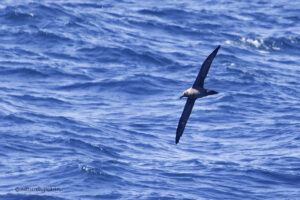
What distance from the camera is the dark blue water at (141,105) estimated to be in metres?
22.9

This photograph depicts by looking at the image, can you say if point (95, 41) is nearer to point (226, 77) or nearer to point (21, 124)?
point (226, 77)

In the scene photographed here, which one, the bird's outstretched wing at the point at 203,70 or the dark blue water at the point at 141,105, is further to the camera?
the dark blue water at the point at 141,105

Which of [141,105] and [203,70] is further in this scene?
[141,105]

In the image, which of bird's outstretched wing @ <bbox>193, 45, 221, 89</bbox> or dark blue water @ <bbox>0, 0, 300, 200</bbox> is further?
dark blue water @ <bbox>0, 0, 300, 200</bbox>

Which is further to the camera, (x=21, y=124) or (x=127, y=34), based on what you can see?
(x=127, y=34)

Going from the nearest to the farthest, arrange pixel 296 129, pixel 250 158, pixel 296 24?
pixel 250 158
pixel 296 129
pixel 296 24

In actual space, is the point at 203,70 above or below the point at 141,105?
above

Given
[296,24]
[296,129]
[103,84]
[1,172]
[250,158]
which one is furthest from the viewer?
[296,24]

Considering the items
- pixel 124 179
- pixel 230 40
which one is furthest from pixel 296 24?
pixel 124 179

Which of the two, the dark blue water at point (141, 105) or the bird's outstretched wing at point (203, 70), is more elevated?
the bird's outstretched wing at point (203, 70)

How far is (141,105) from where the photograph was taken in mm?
29312

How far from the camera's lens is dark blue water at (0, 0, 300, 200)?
2292 centimetres

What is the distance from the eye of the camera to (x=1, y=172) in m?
22.6

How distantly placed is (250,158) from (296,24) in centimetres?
2214
